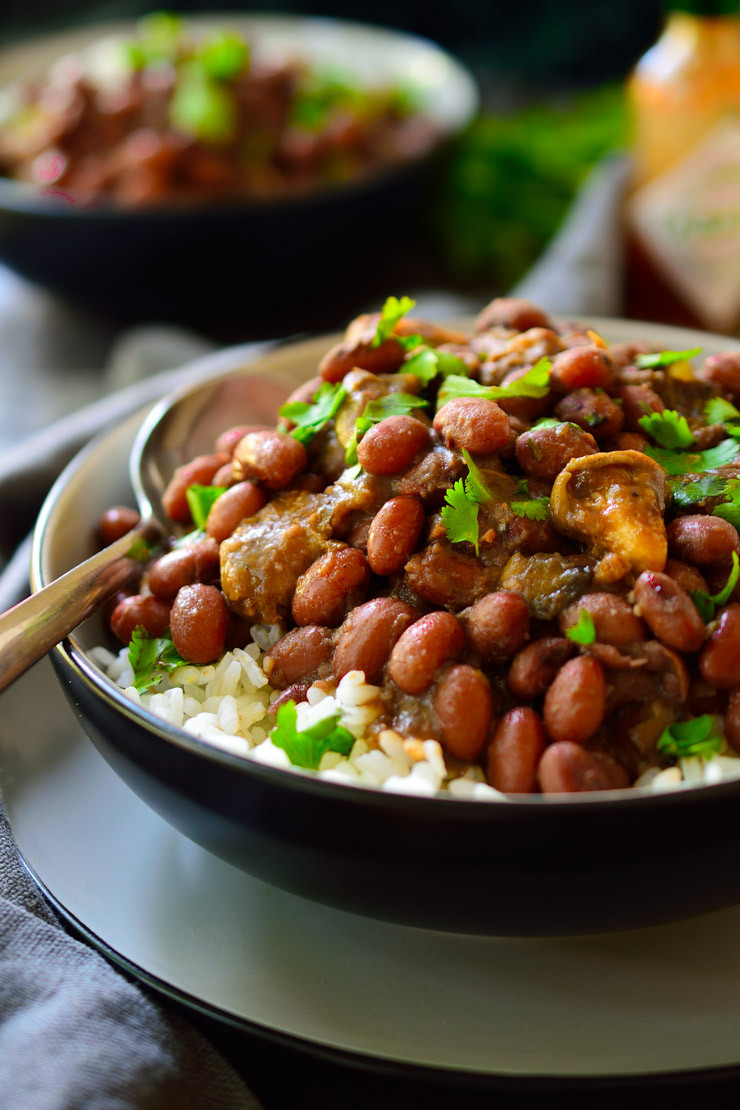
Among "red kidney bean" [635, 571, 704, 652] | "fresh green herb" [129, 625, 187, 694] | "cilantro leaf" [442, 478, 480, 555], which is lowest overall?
"fresh green herb" [129, 625, 187, 694]

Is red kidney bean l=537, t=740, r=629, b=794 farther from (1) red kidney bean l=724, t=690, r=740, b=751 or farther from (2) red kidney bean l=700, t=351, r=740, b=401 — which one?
(2) red kidney bean l=700, t=351, r=740, b=401

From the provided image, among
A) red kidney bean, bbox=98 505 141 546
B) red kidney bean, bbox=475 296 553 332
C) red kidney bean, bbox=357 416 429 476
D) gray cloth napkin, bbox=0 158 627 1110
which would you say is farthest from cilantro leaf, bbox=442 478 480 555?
gray cloth napkin, bbox=0 158 627 1110

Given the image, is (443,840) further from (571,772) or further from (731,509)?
(731,509)

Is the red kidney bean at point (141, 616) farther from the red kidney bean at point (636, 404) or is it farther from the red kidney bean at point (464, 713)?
the red kidney bean at point (636, 404)

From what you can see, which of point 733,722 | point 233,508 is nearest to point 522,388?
point 233,508

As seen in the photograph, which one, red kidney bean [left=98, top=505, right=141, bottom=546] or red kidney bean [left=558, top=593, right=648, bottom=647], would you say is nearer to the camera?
red kidney bean [left=558, top=593, right=648, bottom=647]
